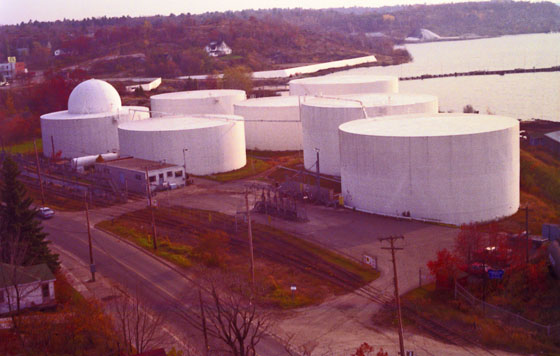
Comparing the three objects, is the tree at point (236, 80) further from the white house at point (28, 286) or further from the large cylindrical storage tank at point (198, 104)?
the white house at point (28, 286)

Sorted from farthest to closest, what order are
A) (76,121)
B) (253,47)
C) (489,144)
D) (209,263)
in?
(253,47), (76,121), (489,144), (209,263)

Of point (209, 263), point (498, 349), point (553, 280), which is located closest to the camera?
point (498, 349)

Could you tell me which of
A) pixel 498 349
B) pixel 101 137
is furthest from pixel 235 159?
pixel 498 349

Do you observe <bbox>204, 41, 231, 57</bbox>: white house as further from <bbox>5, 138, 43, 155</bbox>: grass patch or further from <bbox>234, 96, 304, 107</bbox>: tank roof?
<bbox>234, 96, 304, 107</bbox>: tank roof

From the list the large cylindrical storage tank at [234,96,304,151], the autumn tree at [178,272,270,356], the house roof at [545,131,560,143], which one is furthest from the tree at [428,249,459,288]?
the large cylindrical storage tank at [234,96,304,151]

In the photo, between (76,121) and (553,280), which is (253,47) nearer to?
(76,121)

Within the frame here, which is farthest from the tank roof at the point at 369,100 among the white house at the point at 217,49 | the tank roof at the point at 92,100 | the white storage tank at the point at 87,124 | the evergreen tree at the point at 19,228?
the white house at the point at 217,49
